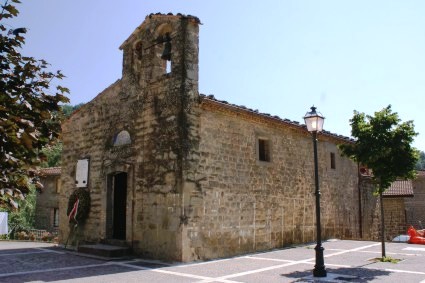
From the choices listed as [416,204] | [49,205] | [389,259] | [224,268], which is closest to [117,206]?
[224,268]

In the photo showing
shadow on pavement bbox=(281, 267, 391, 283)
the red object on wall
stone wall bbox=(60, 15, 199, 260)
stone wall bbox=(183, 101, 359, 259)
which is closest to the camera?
shadow on pavement bbox=(281, 267, 391, 283)

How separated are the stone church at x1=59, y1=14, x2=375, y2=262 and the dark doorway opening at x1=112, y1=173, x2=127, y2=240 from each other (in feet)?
0.11

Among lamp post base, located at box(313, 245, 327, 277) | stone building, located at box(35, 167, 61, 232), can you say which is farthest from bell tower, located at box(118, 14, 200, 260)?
stone building, located at box(35, 167, 61, 232)

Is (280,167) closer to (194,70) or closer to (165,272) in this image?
(194,70)

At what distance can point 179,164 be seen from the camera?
1002 centimetres

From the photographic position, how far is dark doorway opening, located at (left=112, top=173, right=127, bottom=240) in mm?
12273

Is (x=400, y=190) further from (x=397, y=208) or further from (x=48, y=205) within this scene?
(x=48, y=205)

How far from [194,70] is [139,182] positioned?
146 inches

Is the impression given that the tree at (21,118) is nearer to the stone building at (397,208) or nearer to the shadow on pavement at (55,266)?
the shadow on pavement at (55,266)

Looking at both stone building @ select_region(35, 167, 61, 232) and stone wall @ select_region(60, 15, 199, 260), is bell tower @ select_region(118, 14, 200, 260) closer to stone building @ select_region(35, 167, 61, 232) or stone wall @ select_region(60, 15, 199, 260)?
stone wall @ select_region(60, 15, 199, 260)

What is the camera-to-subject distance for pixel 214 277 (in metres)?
7.84

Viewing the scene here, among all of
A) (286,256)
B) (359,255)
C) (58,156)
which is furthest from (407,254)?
(58,156)

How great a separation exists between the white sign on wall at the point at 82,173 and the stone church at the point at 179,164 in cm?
4

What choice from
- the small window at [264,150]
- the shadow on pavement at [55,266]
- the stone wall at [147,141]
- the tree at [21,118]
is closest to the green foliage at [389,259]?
the small window at [264,150]
